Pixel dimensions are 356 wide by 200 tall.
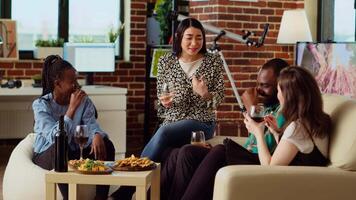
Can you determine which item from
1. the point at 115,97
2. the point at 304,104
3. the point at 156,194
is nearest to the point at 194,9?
the point at 115,97

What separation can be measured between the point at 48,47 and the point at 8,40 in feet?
1.58

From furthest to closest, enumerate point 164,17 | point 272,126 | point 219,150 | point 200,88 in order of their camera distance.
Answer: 1. point 164,17
2. point 200,88
3. point 219,150
4. point 272,126

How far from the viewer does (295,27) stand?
6.71 m

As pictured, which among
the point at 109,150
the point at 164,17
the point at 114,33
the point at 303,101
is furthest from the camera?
the point at 114,33

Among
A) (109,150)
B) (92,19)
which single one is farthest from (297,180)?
(92,19)

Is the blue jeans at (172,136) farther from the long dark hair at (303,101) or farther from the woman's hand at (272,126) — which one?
the long dark hair at (303,101)

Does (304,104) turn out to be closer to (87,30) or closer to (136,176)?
(136,176)

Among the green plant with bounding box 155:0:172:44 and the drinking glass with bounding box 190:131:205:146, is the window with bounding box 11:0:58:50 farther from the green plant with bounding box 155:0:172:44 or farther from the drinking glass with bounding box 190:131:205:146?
the drinking glass with bounding box 190:131:205:146

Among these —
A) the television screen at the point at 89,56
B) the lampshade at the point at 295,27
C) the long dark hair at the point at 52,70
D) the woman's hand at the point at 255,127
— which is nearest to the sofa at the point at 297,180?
the woman's hand at the point at 255,127

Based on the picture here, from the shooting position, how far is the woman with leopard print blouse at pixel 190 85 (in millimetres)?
4770

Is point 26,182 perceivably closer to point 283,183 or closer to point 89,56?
point 283,183

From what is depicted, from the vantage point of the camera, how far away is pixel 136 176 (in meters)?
3.65

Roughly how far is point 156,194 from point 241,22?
310cm

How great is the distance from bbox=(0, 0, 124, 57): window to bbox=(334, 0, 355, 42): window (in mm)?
2574
